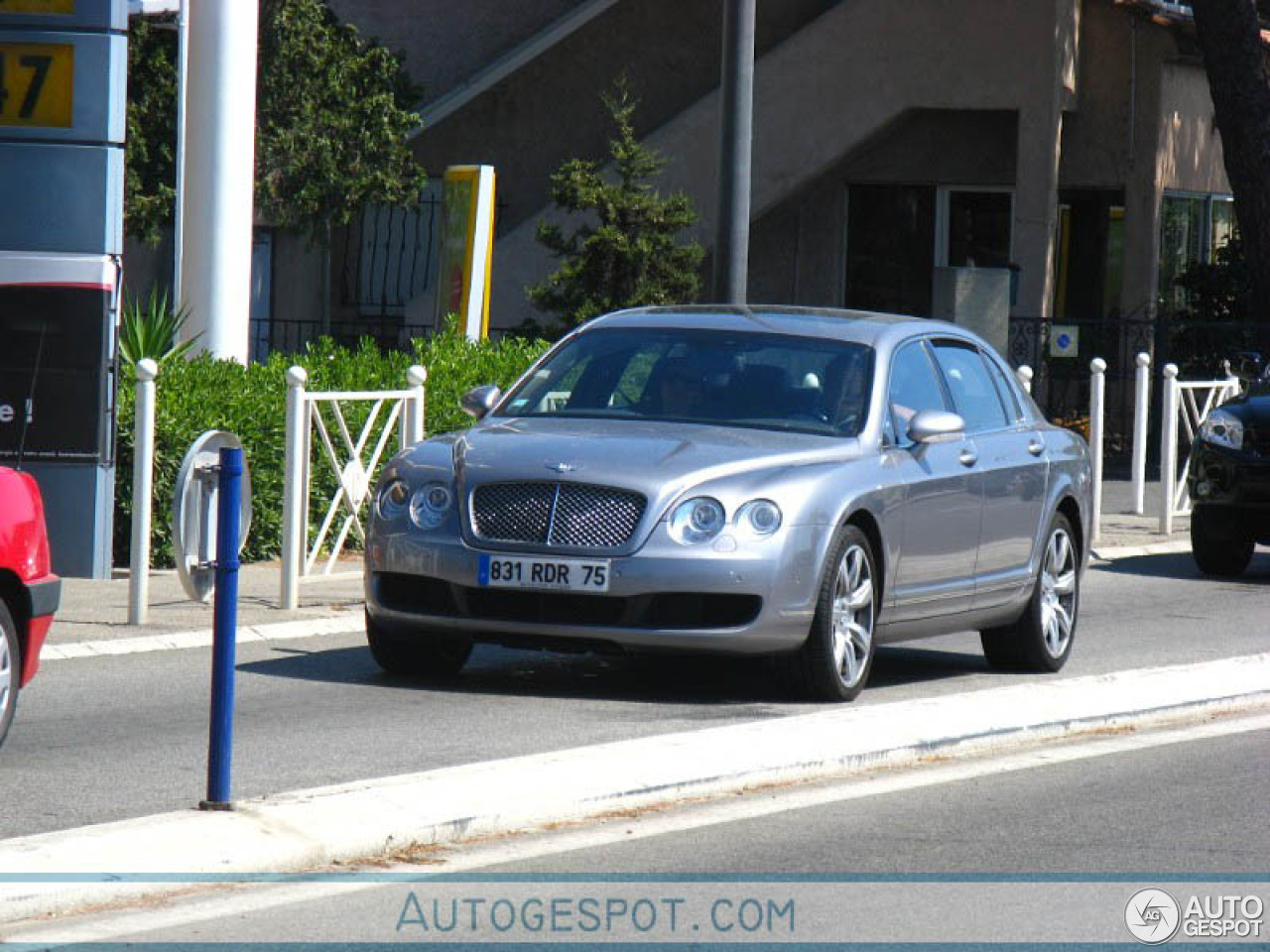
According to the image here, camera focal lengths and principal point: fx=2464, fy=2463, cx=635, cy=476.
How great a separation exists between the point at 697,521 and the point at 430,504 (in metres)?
1.15

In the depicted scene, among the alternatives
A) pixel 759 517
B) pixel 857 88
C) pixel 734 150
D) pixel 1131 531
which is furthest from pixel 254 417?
pixel 857 88

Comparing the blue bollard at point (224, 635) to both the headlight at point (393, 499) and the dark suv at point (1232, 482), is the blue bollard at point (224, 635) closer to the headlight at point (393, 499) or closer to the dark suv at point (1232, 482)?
the headlight at point (393, 499)

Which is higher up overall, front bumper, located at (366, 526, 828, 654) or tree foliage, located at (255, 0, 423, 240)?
tree foliage, located at (255, 0, 423, 240)

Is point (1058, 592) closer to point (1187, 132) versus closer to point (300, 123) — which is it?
point (300, 123)

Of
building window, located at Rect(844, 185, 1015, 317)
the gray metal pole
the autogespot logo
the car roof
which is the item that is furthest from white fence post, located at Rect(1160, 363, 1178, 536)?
the autogespot logo

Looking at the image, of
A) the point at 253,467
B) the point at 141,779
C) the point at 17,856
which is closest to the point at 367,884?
the point at 17,856

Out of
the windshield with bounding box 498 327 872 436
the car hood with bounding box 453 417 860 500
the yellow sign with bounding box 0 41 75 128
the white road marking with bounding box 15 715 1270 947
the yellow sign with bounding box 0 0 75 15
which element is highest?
the yellow sign with bounding box 0 0 75 15

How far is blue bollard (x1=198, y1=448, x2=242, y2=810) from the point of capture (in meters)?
7.20

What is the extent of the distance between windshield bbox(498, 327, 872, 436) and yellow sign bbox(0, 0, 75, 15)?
4.28 meters

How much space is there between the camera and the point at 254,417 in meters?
14.9

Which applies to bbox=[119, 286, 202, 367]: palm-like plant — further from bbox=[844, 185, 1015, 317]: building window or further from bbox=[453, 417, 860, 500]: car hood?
bbox=[844, 185, 1015, 317]: building window

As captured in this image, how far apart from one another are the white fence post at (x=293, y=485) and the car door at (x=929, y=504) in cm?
347

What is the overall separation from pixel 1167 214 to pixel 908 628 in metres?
20.5

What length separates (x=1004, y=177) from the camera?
30.7m
